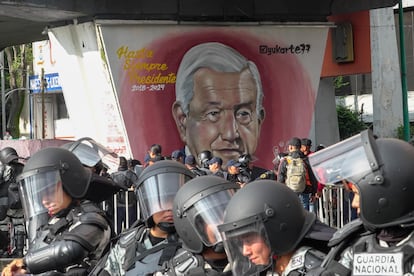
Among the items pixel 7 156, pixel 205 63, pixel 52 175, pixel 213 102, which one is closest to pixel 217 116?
pixel 213 102

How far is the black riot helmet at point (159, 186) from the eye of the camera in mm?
5988

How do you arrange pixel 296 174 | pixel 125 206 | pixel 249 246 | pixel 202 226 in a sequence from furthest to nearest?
pixel 296 174 → pixel 125 206 → pixel 202 226 → pixel 249 246

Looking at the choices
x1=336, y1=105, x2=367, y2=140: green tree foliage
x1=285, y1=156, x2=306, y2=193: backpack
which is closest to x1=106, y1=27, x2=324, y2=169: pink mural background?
x1=285, y1=156, x2=306, y2=193: backpack

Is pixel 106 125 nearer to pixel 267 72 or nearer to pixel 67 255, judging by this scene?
pixel 267 72

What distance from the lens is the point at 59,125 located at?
1537 inches

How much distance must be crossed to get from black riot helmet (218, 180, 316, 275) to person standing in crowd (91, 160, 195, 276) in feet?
3.61

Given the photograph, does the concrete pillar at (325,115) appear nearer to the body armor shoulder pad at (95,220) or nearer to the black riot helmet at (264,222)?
the body armor shoulder pad at (95,220)

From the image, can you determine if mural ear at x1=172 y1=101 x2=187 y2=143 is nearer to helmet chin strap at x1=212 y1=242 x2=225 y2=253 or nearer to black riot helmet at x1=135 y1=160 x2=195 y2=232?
black riot helmet at x1=135 y1=160 x2=195 y2=232

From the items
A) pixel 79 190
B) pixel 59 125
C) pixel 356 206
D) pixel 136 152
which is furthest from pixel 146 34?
pixel 59 125

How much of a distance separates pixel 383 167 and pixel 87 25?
41.4 ft

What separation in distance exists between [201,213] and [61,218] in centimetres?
137

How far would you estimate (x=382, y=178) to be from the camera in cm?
425

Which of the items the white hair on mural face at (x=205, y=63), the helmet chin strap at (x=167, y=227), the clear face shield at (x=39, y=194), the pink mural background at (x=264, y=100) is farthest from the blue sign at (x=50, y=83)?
the helmet chin strap at (x=167, y=227)

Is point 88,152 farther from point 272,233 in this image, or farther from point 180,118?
point 180,118
